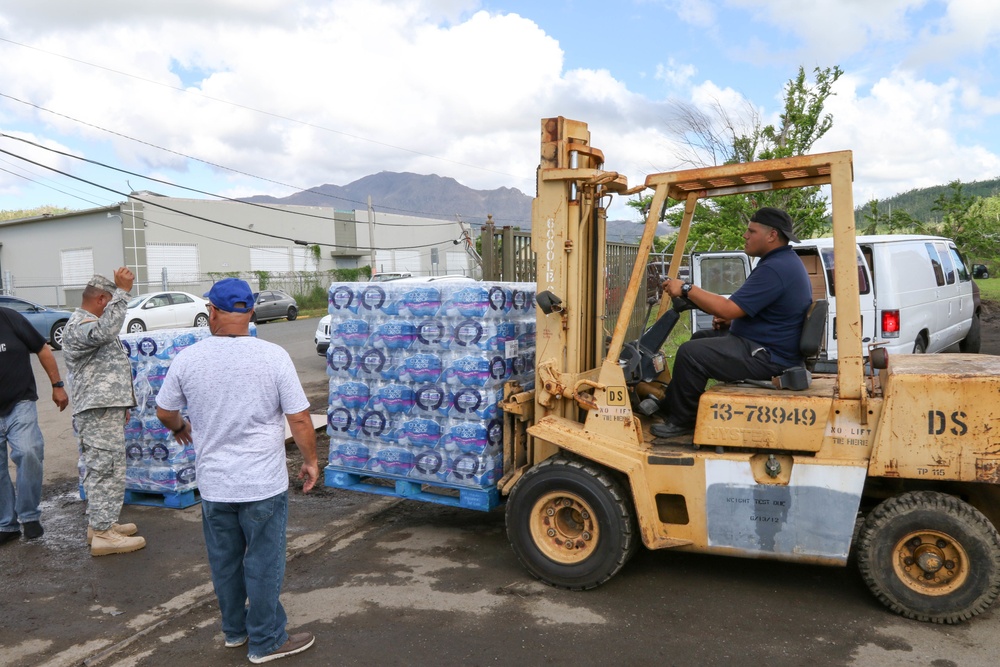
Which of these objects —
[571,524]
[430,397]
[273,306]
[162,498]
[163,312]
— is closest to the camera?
[571,524]

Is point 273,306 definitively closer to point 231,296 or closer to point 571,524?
point 571,524

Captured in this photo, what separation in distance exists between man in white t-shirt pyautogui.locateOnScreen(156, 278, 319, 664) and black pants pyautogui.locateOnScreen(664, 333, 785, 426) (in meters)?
2.21

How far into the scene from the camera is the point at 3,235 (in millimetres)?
41875

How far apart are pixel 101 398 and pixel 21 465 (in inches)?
30.2

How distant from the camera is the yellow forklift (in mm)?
4105

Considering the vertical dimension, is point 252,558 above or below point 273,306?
below

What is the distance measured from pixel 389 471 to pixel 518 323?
4.61ft

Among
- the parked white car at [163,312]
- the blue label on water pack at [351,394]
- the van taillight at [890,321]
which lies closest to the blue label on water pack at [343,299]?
the blue label on water pack at [351,394]

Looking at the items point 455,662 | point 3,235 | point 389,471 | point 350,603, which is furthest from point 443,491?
point 3,235

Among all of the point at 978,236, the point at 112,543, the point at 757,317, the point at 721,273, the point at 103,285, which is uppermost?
the point at 978,236

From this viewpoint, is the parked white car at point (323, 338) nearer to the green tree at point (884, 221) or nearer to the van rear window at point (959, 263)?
the van rear window at point (959, 263)

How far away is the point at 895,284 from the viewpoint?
8516mm

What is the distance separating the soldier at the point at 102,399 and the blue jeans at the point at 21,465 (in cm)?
33

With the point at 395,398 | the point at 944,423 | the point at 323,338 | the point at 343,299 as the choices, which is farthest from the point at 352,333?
the point at 323,338
